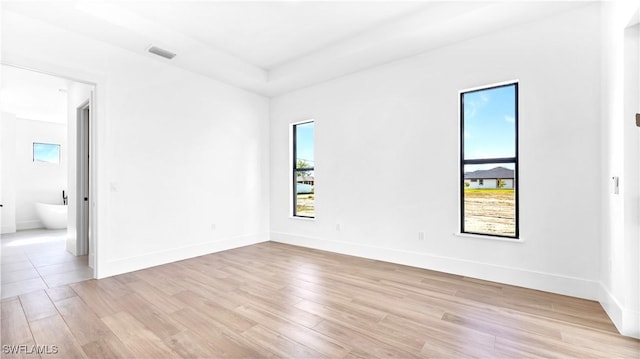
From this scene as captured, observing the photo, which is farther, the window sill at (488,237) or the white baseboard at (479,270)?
the window sill at (488,237)

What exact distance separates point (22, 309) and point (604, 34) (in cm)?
602

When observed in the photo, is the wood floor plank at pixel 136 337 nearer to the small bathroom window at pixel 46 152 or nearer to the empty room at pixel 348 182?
the empty room at pixel 348 182

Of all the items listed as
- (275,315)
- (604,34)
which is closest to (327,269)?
(275,315)

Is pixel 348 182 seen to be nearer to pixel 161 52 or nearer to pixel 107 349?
pixel 161 52

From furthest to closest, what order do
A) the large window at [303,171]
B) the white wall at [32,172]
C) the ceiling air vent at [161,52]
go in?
1. the white wall at [32,172]
2. the large window at [303,171]
3. the ceiling air vent at [161,52]

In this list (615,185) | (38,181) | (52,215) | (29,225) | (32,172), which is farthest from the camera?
(38,181)

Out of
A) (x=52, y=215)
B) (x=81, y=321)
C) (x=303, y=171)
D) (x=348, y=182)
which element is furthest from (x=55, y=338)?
(x=52, y=215)

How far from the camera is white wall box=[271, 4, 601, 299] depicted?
9.37 ft

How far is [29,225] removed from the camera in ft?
23.6

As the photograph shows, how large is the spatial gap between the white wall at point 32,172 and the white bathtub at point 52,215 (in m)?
0.43

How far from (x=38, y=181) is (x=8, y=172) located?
31.1 inches

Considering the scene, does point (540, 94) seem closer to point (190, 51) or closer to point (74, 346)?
point (190, 51)

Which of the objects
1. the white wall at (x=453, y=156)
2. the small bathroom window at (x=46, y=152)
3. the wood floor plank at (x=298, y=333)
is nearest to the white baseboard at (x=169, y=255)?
the white wall at (x=453, y=156)

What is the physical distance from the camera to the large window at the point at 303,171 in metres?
5.38
